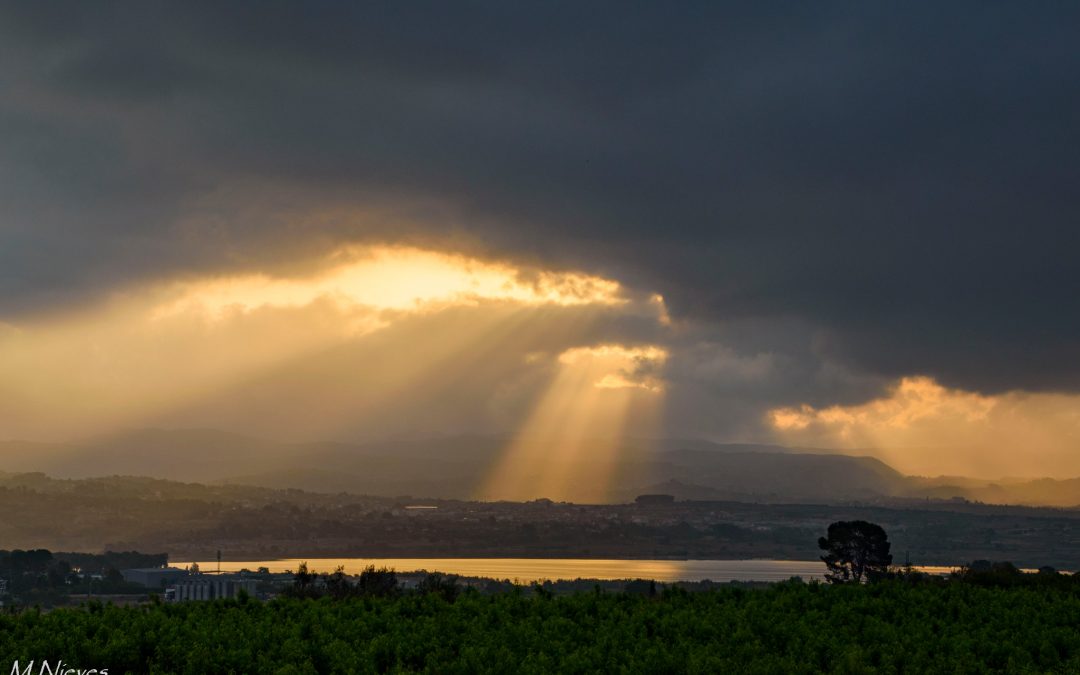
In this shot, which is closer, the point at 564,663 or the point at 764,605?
the point at 564,663

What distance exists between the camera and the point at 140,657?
25000mm

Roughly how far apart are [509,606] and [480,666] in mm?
9009

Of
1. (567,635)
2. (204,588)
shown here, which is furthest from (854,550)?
(567,635)

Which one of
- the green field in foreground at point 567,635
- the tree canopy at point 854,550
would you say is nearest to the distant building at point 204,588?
the tree canopy at point 854,550

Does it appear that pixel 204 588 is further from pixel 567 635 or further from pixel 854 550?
pixel 567 635

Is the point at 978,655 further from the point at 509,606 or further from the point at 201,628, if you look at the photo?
the point at 201,628

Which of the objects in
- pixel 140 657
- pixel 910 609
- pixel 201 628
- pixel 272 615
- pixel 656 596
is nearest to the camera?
pixel 140 657

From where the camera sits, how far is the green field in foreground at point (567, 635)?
78.5 feet

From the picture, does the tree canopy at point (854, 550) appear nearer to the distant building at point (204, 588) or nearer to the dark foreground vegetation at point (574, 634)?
the distant building at point (204, 588)

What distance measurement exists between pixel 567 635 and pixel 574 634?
0.26 metres

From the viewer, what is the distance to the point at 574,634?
27.6m

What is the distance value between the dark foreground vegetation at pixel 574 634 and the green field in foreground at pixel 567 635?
5cm

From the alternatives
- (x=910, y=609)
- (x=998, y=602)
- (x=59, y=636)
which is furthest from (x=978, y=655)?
(x=59, y=636)

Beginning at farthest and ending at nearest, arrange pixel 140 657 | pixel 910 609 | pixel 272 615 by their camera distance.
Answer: pixel 910 609 → pixel 272 615 → pixel 140 657
